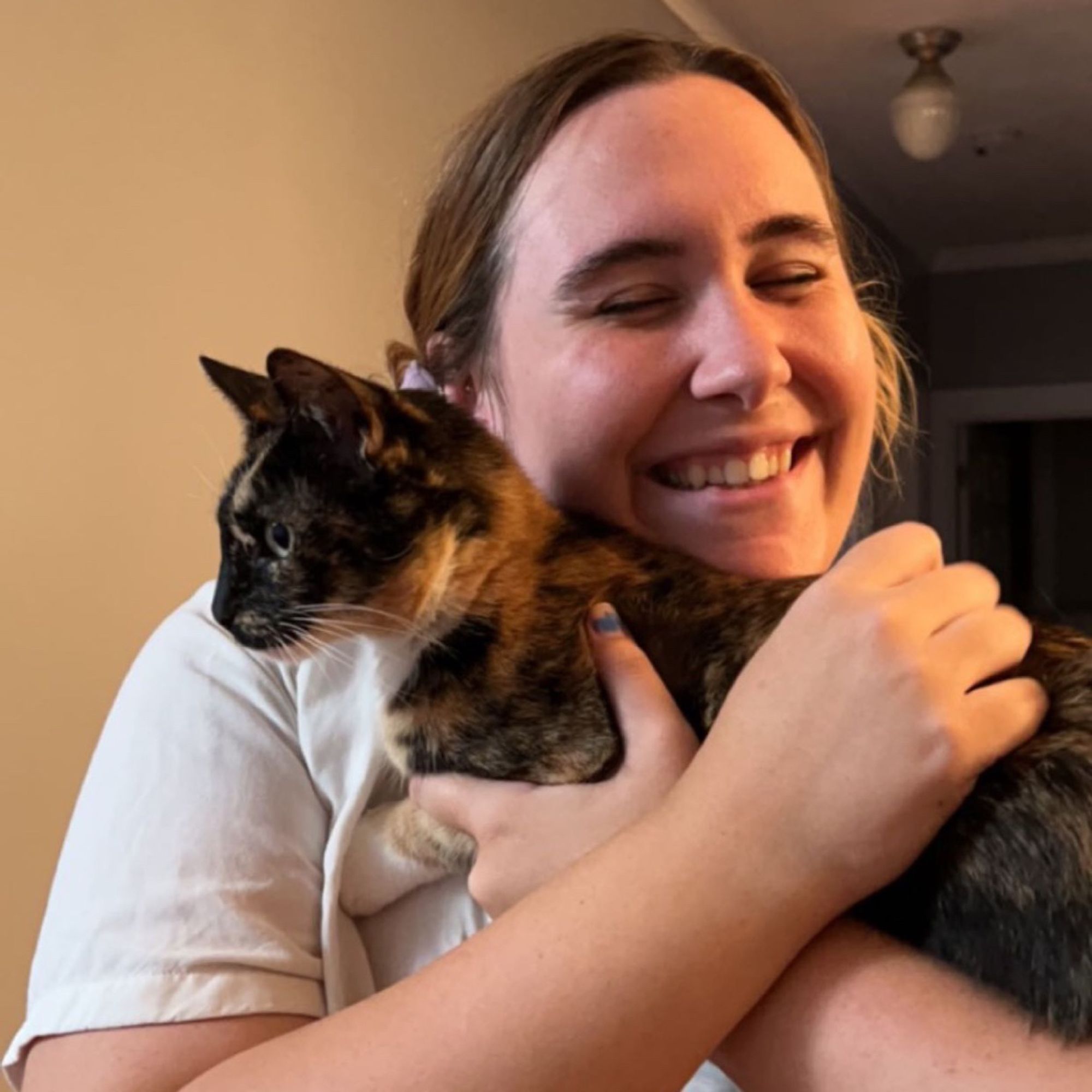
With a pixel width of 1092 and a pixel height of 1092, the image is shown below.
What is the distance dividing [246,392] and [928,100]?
9.15 ft

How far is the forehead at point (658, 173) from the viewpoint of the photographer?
0.98 m

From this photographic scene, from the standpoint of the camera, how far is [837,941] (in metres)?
0.77

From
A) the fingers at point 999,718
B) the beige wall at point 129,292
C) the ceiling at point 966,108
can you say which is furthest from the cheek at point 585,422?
the ceiling at point 966,108

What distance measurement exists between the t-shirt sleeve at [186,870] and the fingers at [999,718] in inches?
17.4

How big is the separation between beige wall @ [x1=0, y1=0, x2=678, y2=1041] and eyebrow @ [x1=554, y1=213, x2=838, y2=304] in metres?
0.64

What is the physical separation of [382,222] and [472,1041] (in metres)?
1.51

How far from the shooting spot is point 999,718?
0.77 metres

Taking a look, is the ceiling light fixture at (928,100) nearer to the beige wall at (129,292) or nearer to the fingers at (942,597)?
the beige wall at (129,292)

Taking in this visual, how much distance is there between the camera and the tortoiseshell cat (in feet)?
2.98

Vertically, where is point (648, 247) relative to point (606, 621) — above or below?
above

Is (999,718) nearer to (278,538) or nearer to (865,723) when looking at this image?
(865,723)

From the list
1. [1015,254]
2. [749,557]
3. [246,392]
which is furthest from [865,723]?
[1015,254]

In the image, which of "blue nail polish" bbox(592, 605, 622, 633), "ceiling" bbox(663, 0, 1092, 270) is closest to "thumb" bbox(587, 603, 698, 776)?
"blue nail polish" bbox(592, 605, 622, 633)

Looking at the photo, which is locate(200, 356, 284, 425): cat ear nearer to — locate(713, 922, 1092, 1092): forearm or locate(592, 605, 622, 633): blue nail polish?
locate(592, 605, 622, 633): blue nail polish
